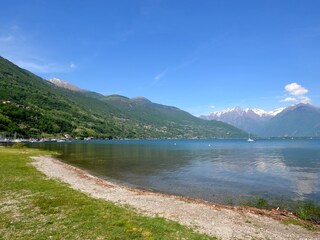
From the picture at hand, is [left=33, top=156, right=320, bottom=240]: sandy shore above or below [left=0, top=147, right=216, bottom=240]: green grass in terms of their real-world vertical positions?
below

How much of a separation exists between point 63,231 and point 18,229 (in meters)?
3.20

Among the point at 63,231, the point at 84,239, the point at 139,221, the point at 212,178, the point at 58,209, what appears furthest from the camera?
the point at 212,178

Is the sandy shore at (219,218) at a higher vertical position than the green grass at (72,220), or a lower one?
lower

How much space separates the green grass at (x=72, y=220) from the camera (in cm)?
1878

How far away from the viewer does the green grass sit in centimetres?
1878

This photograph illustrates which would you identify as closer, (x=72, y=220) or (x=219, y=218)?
(x=72, y=220)

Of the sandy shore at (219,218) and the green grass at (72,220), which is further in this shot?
the sandy shore at (219,218)

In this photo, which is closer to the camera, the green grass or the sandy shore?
the green grass

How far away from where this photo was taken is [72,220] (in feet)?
70.5

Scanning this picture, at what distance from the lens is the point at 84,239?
17859mm

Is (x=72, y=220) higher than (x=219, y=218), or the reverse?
(x=72, y=220)

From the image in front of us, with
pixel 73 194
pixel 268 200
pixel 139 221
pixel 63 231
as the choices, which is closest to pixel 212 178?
pixel 268 200

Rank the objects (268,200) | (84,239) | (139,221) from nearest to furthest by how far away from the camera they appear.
Answer: (84,239)
(139,221)
(268,200)

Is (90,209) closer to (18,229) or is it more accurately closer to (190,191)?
(18,229)
